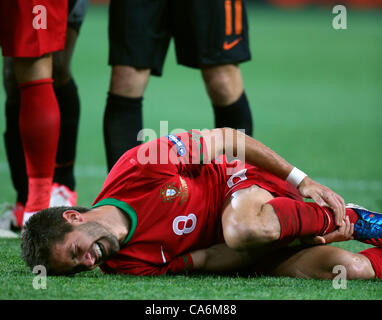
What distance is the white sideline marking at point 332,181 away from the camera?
397cm

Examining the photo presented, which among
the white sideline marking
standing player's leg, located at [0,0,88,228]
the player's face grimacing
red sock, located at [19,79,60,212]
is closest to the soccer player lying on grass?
the player's face grimacing

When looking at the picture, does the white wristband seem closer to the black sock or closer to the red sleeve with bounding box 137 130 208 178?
the red sleeve with bounding box 137 130 208 178

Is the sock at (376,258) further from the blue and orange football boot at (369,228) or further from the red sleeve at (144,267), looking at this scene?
the red sleeve at (144,267)

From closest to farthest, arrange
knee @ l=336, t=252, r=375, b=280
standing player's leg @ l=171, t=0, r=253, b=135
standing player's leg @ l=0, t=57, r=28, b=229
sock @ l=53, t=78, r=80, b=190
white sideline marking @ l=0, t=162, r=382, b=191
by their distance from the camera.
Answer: knee @ l=336, t=252, r=375, b=280, standing player's leg @ l=171, t=0, r=253, b=135, standing player's leg @ l=0, t=57, r=28, b=229, sock @ l=53, t=78, r=80, b=190, white sideline marking @ l=0, t=162, r=382, b=191

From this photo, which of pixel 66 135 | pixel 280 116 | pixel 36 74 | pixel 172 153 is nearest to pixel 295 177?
pixel 172 153

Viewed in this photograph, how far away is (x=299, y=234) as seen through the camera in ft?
6.56

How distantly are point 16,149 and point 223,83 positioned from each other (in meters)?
0.89

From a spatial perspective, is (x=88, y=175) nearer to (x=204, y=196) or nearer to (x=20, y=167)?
(x=20, y=167)

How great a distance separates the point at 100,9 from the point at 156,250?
12831 millimetres

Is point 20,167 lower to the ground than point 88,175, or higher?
higher

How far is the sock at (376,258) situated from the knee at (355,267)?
0.05ft

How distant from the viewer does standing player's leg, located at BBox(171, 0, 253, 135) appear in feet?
9.53
